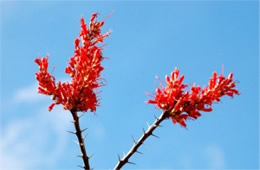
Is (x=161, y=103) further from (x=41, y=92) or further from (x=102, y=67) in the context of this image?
(x=41, y=92)

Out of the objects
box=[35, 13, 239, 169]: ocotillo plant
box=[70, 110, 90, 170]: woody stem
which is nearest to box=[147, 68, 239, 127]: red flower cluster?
box=[35, 13, 239, 169]: ocotillo plant

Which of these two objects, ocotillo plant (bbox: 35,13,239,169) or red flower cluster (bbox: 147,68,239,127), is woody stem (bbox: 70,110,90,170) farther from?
red flower cluster (bbox: 147,68,239,127)

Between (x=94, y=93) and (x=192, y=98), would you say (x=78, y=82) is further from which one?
(x=192, y=98)

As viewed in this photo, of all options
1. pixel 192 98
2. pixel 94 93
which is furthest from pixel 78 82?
pixel 192 98

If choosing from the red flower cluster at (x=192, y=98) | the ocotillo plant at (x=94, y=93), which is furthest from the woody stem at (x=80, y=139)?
the red flower cluster at (x=192, y=98)
